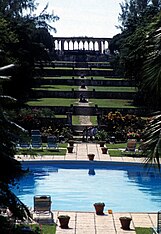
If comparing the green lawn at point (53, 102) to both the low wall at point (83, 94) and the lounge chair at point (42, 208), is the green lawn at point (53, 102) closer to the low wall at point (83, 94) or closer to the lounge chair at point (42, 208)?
the low wall at point (83, 94)

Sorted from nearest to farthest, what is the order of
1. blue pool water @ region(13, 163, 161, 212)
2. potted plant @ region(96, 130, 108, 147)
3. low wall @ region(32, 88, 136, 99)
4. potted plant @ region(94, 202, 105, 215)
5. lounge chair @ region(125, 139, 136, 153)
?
potted plant @ region(94, 202, 105, 215) < blue pool water @ region(13, 163, 161, 212) < lounge chair @ region(125, 139, 136, 153) < potted plant @ region(96, 130, 108, 147) < low wall @ region(32, 88, 136, 99)

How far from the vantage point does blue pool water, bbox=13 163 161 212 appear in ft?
63.8

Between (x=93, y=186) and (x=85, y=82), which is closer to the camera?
(x=93, y=186)

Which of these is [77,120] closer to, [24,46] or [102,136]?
[102,136]

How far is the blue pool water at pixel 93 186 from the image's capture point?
63.8 feet

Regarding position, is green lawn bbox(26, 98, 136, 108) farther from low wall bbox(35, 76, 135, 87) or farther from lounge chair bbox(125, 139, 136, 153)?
lounge chair bbox(125, 139, 136, 153)

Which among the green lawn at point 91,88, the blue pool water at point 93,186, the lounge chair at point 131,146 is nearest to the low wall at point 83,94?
the green lawn at point 91,88

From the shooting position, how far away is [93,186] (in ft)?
72.9

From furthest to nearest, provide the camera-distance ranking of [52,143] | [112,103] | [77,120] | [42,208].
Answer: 1. [112,103]
2. [77,120]
3. [52,143]
4. [42,208]

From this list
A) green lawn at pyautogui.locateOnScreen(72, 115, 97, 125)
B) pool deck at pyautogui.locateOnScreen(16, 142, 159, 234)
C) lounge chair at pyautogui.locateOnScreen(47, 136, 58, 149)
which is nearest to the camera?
pool deck at pyautogui.locateOnScreen(16, 142, 159, 234)

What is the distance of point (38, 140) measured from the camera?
26719mm

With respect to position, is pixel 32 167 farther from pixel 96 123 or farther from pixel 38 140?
pixel 96 123

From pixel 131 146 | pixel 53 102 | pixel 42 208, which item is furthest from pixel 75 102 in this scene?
pixel 42 208

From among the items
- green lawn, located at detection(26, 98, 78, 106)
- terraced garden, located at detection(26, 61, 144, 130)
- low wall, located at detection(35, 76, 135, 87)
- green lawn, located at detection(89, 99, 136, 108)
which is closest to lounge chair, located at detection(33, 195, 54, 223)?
terraced garden, located at detection(26, 61, 144, 130)
